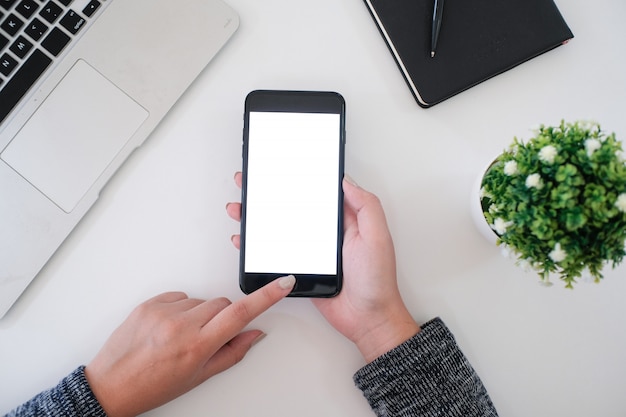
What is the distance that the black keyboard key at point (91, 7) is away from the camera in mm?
575

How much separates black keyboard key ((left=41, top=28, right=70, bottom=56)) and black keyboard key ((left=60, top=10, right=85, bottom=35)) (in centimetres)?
1

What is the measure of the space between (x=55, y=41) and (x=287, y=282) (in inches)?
17.3

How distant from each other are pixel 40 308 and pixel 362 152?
1.58 feet

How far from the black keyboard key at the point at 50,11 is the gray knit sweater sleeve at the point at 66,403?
1.50 ft

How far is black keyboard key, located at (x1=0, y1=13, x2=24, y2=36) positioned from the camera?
1.81 ft

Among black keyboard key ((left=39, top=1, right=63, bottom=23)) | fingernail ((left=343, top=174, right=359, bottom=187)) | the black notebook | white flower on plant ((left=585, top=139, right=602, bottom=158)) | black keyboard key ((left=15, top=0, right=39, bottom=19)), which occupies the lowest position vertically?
black keyboard key ((left=15, top=0, right=39, bottom=19))

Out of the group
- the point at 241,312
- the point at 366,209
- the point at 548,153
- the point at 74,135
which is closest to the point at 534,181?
the point at 548,153

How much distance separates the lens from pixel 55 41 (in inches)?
22.4

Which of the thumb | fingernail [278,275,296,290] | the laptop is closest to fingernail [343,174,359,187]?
the thumb

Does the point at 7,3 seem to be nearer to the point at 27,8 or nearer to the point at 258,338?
the point at 27,8

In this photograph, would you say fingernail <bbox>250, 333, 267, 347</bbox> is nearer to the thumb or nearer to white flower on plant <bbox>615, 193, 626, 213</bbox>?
the thumb

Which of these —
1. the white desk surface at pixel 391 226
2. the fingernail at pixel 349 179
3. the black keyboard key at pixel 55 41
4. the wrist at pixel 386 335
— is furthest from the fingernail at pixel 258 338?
the black keyboard key at pixel 55 41

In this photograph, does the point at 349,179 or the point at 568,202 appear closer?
the point at 568,202

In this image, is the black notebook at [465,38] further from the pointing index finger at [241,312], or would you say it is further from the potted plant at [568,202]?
the pointing index finger at [241,312]
